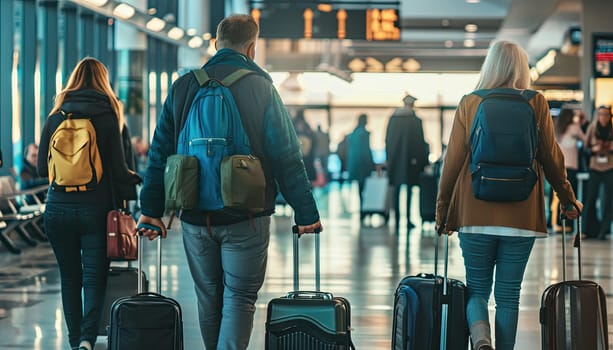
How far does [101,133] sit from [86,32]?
11.3m

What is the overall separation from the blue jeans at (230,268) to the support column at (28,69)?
33.4ft

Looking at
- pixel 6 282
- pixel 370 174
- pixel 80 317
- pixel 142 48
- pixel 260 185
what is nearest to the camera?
pixel 260 185

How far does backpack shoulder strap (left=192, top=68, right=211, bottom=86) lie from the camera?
4.54 meters

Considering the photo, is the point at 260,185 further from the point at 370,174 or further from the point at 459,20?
the point at 459,20

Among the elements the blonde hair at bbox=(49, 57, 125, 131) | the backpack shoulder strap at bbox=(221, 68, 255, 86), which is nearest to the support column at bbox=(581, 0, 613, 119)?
the blonde hair at bbox=(49, 57, 125, 131)

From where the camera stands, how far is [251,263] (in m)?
4.55

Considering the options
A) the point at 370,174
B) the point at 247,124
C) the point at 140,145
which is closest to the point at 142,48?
the point at 140,145

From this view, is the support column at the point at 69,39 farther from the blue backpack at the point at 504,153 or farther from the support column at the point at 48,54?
the blue backpack at the point at 504,153

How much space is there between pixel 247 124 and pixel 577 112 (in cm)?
1123

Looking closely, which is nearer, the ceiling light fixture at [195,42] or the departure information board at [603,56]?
the departure information board at [603,56]

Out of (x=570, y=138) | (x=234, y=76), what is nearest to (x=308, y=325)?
(x=234, y=76)

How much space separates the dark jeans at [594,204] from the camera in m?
13.9

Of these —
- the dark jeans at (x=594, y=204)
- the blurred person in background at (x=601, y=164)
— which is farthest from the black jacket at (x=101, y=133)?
the dark jeans at (x=594, y=204)

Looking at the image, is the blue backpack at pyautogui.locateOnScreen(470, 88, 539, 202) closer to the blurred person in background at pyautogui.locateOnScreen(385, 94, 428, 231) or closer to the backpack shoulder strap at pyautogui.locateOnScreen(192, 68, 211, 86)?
the backpack shoulder strap at pyautogui.locateOnScreen(192, 68, 211, 86)
